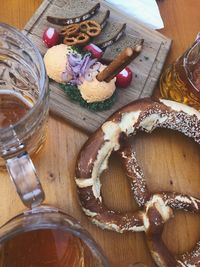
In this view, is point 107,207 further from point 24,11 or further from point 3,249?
point 24,11

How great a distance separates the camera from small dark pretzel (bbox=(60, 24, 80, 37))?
93 centimetres

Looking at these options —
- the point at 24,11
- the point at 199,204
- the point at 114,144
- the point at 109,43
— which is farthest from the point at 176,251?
the point at 24,11

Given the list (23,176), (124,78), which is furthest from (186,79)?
(23,176)

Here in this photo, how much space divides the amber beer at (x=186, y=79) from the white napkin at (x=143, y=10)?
108mm

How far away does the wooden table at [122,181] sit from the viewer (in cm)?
83

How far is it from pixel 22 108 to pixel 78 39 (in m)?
0.19

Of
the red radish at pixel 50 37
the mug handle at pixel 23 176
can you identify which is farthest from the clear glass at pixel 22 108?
the red radish at pixel 50 37

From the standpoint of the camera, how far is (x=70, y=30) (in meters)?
0.93

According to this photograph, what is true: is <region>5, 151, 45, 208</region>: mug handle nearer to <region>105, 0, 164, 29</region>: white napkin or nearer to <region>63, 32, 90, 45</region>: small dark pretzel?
<region>63, 32, 90, 45</region>: small dark pretzel

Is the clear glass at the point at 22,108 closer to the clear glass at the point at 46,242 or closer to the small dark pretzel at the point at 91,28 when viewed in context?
the clear glass at the point at 46,242

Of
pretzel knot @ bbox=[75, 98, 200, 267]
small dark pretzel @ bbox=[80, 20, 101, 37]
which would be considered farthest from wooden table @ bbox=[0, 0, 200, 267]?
small dark pretzel @ bbox=[80, 20, 101, 37]

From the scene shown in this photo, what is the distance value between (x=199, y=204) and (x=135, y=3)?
1.40ft

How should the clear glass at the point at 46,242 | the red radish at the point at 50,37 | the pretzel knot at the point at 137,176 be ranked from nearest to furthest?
the clear glass at the point at 46,242, the pretzel knot at the point at 137,176, the red radish at the point at 50,37

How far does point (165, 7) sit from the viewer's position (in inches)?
40.4
